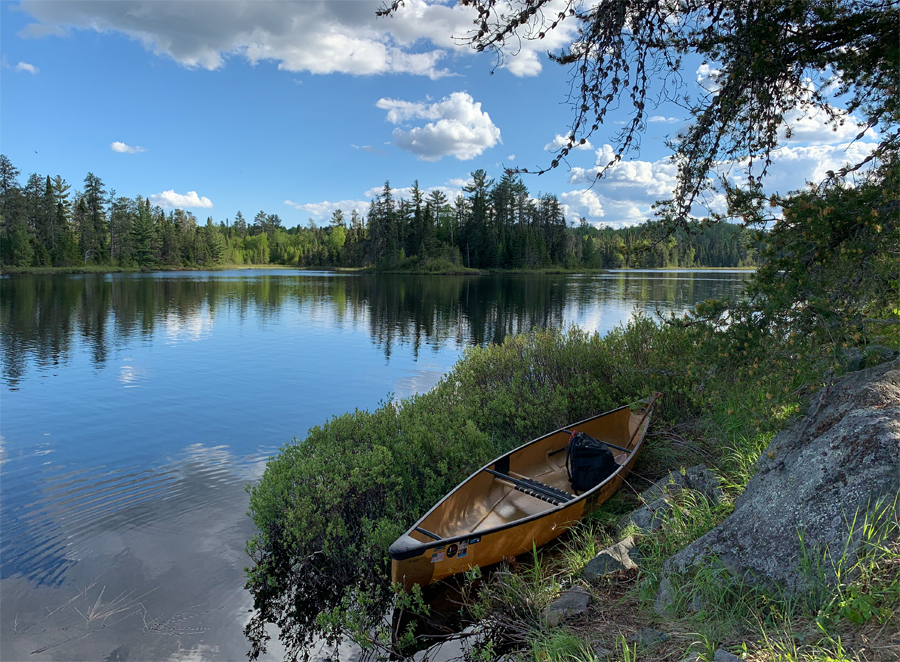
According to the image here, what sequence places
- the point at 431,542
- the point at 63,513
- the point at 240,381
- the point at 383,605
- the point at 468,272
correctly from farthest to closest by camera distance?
1. the point at 468,272
2. the point at 240,381
3. the point at 63,513
4. the point at 383,605
5. the point at 431,542

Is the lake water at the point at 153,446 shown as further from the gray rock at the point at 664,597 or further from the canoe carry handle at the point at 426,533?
the gray rock at the point at 664,597

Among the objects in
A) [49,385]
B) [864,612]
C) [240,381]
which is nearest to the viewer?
[864,612]

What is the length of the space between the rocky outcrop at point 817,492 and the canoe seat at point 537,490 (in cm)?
233

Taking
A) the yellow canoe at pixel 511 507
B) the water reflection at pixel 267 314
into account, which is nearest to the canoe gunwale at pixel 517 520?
the yellow canoe at pixel 511 507

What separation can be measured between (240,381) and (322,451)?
414 inches

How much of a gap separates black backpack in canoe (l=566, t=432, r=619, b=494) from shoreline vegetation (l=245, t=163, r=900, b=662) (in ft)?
1.38

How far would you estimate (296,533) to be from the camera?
6203 mm

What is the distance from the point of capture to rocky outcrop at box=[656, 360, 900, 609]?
373 centimetres

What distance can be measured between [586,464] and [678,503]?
1.66 m

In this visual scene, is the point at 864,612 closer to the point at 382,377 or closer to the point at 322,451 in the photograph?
the point at 322,451

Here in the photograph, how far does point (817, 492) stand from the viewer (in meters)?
4.00

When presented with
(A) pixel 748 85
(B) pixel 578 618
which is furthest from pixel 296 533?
(A) pixel 748 85

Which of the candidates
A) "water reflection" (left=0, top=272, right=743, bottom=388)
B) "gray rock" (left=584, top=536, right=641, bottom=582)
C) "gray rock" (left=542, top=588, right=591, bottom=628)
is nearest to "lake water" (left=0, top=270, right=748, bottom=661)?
"water reflection" (left=0, top=272, right=743, bottom=388)

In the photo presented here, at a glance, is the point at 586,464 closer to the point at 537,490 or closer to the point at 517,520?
the point at 537,490
